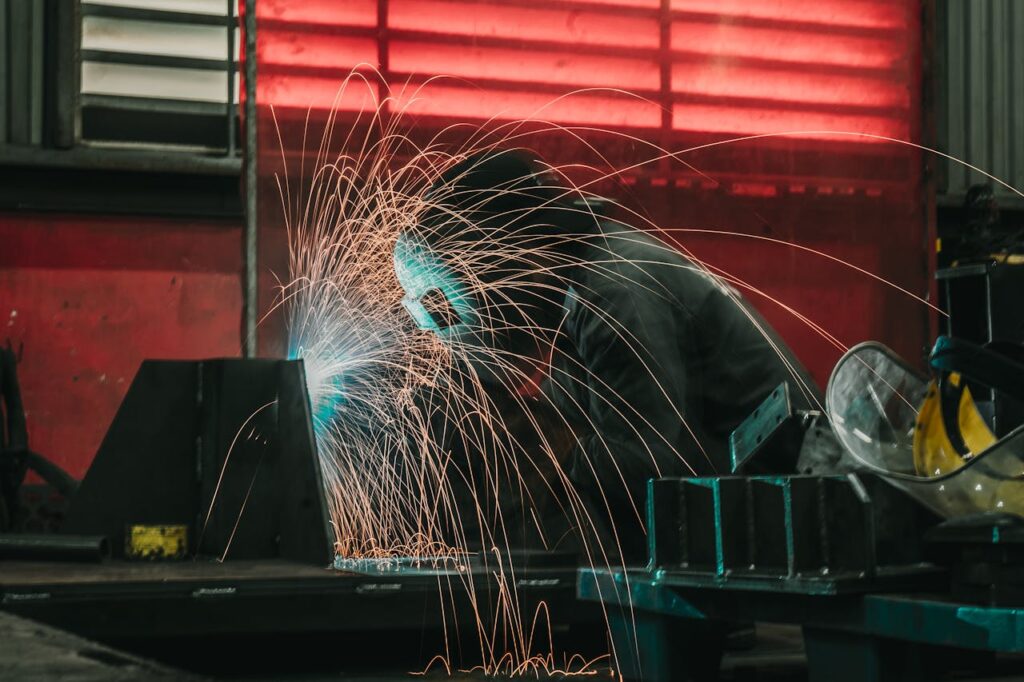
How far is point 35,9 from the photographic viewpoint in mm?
6145

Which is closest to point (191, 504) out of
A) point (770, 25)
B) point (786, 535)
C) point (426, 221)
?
point (426, 221)

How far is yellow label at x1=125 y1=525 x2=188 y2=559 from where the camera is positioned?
3500 millimetres

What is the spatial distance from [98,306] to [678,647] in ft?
14.3

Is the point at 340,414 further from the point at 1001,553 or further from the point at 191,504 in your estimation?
the point at 1001,553

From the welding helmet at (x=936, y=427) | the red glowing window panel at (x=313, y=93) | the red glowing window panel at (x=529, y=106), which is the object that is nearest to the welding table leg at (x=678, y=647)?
the welding helmet at (x=936, y=427)

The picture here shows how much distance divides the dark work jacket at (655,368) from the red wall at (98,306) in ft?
10.2

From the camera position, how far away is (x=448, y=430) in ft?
12.6

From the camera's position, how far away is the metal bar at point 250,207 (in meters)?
6.09

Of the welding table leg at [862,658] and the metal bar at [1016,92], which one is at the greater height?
the metal bar at [1016,92]

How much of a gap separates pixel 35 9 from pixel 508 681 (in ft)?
14.7

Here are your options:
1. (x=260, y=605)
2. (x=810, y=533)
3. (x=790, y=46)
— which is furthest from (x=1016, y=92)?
(x=810, y=533)

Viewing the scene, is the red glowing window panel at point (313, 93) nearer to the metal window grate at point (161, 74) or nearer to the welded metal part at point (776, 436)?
the metal window grate at point (161, 74)

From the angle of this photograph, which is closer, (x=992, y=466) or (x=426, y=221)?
(x=992, y=466)

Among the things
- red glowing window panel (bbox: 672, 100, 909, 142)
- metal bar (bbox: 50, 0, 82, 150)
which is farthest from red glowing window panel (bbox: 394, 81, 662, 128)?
metal bar (bbox: 50, 0, 82, 150)
